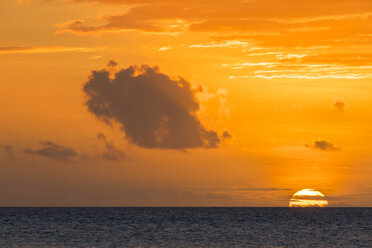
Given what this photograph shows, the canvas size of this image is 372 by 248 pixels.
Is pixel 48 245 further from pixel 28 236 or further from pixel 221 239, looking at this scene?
pixel 221 239

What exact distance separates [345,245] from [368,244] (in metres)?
3.54

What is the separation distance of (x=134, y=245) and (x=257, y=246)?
667 inches

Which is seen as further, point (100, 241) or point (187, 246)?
point (100, 241)

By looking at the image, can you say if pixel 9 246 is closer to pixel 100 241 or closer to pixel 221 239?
pixel 100 241

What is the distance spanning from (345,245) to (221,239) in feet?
64.4

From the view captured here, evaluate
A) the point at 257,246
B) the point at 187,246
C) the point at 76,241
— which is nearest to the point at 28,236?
the point at 76,241

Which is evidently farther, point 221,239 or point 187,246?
point 221,239

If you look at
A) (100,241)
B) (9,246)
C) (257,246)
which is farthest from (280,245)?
(9,246)

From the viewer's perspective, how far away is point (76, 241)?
9394 cm

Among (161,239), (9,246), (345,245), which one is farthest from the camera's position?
(161,239)

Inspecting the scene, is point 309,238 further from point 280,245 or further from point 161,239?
point 161,239

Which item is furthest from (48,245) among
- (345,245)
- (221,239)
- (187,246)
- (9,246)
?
(345,245)

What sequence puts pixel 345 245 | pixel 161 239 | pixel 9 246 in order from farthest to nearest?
pixel 161 239 < pixel 345 245 < pixel 9 246

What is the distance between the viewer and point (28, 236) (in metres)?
103
